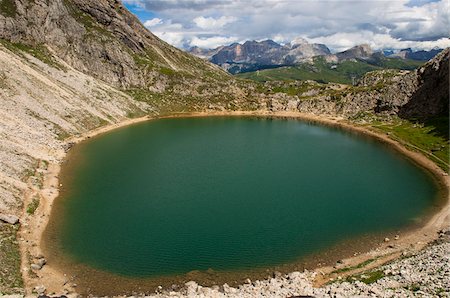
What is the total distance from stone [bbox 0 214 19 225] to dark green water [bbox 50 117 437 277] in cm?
680

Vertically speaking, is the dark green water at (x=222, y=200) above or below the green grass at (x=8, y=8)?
below

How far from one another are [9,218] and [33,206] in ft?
25.3

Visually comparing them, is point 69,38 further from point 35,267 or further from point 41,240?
point 35,267

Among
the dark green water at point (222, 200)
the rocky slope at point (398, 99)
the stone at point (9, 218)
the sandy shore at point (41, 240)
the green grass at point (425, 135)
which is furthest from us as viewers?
the rocky slope at point (398, 99)

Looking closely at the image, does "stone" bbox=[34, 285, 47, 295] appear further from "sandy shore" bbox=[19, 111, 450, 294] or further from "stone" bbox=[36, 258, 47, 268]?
"stone" bbox=[36, 258, 47, 268]

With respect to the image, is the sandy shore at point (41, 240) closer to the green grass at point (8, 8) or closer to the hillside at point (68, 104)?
the hillside at point (68, 104)

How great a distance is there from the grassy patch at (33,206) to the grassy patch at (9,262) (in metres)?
5.77

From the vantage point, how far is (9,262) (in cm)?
4959

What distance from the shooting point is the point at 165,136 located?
445 feet

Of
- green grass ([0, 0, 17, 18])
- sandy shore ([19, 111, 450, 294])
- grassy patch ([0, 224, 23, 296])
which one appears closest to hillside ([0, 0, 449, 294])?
grassy patch ([0, 224, 23, 296])

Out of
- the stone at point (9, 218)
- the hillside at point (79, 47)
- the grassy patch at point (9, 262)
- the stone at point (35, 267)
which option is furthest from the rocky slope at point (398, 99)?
the grassy patch at point (9, 262)

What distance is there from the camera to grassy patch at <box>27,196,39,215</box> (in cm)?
6456

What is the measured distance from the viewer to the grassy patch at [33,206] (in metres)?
64.6

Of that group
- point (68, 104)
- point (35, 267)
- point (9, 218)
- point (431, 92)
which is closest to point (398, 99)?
point (431, 92)
